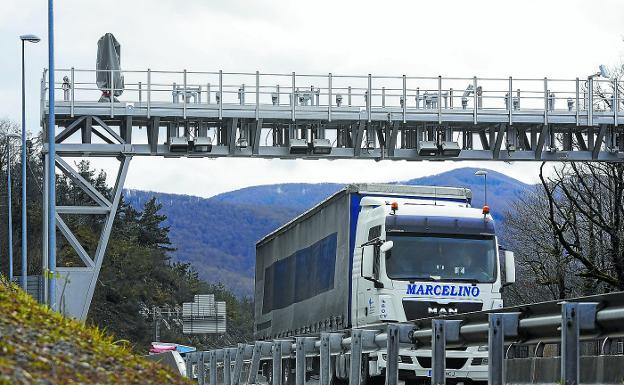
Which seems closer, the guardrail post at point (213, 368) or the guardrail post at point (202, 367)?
the guardrail post at point (213, 368)

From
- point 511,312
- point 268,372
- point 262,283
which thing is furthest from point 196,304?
point 511,312

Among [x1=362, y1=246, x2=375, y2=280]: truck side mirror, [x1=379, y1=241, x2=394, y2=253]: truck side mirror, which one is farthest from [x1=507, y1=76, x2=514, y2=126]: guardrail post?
[x1=379, y1=241, x2=394, y2=253]: truck side mirror

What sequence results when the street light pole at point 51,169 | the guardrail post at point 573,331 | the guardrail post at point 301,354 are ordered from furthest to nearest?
the street light pole at point 51,169
the guardrail post at point 301,354
the guardrail post at point 573,331

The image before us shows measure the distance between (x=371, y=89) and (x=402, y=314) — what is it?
2721 centimetres

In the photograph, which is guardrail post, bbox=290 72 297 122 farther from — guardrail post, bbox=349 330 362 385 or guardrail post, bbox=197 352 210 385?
guardrail post, bbox=349 330 362 385

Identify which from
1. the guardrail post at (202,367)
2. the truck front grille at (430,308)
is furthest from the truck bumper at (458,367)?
the guardrail post at (202,367)

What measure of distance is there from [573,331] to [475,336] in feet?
7.63

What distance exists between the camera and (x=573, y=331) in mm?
11008

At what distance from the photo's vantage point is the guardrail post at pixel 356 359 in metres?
16.4

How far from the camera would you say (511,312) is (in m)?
12.6

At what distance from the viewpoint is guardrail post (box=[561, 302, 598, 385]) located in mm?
10992

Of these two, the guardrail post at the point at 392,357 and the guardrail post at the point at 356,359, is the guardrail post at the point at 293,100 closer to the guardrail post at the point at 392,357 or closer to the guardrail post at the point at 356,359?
the guardrail post at the point at 356,359

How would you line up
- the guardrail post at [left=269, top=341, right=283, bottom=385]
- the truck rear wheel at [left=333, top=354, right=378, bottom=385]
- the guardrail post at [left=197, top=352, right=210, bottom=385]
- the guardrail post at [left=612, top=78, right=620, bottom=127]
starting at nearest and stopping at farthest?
the truck rear wheel at [left=333, top=354, right=378, bottom=385] < the guardrail post at [left=269, top=341, right=283, bottom=385] < the guardrail post at [left=197, top=352, right=210, bottom=385] < the guardrail post at [left=612, top=78, right=620, bottom=127]

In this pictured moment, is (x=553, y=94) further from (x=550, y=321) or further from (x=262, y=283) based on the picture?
(x=550, y=321)
